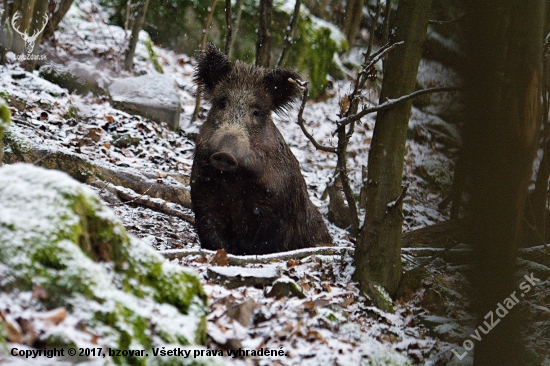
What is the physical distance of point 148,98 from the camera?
1038cm

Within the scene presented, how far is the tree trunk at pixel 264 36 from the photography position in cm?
994

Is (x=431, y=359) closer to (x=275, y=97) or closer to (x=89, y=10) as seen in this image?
(x=275, y=97)

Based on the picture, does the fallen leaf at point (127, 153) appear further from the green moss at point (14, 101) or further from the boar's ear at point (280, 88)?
the boar's ear at point (280, 88)

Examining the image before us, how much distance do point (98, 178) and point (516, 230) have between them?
574 centimetres

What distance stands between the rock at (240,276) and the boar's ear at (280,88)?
10.4ft

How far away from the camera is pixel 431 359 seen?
12.6 feet

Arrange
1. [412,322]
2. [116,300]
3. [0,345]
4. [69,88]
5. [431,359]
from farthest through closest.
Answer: [69,88], [412,322], [431,359], [116,300], [0,345]

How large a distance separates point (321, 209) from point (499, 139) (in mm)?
7270

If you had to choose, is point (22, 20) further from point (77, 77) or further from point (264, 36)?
point (264, 36)

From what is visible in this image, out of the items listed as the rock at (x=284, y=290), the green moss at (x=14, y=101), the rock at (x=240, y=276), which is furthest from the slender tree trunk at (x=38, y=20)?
the rock at (x=284, y=290)

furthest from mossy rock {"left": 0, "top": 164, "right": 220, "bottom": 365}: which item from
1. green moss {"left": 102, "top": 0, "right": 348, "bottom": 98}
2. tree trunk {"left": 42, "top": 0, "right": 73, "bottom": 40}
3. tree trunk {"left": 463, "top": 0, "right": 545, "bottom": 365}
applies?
green moss {"left": 102, "top": 0, "right": 348, "bottom": 98}

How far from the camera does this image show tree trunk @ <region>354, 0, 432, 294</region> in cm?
450

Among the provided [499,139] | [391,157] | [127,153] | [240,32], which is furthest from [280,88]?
[240,32]

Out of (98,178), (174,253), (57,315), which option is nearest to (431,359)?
(174,253)
